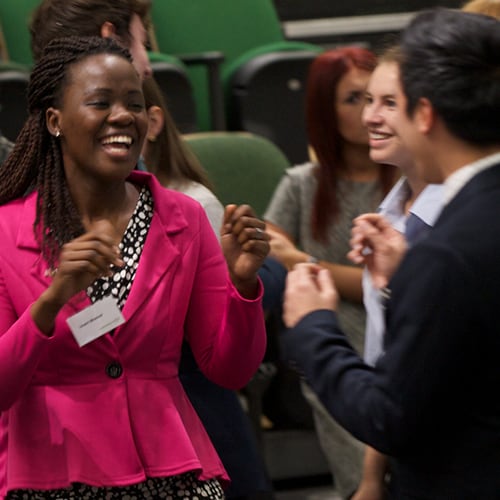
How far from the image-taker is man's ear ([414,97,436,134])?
1.54m

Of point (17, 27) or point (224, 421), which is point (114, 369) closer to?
point (224, 421)

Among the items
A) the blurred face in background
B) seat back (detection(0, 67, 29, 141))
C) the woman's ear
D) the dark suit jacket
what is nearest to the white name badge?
the dark suit jacket

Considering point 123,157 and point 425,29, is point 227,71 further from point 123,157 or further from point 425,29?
point 425,29

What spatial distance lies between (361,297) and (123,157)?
129 centimetres

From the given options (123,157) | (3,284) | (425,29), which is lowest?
(3,284)

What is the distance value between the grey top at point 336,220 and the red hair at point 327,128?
23 millimetres

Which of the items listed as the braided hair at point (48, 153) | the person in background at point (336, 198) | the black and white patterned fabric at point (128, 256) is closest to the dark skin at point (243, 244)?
the black and white patterned fabric at point (128, 256)

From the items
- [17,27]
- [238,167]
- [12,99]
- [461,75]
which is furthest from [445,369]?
[17,27]

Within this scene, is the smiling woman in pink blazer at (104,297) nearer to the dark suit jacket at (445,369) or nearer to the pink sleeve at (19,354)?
the pink sleeve at (19,354)

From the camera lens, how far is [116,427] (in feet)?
6.10

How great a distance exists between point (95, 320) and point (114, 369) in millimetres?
111

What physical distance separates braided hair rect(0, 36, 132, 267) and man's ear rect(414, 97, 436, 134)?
683 mm

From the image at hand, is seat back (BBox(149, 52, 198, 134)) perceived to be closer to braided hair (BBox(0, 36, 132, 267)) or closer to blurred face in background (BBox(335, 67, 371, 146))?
blurred face in background (BBox(335, 67, 371, 146))

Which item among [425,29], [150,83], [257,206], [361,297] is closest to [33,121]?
[150,83]
